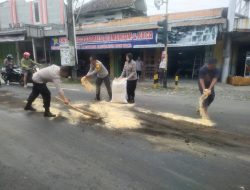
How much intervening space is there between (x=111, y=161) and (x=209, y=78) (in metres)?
3.88

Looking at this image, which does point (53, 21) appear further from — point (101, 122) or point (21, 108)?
point (101, 122)

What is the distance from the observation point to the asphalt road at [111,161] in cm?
352

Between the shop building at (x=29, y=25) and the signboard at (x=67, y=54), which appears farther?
the shop building at (x=29, y=25)

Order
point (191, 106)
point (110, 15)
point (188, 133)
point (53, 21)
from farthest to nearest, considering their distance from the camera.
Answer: point (110, 15) → point (53, 21) → point (191, 106) → point (188, 133)

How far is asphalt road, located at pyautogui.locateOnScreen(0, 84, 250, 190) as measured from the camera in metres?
3.52

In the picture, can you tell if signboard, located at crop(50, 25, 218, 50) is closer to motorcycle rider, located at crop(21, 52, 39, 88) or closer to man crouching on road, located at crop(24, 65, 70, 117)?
motorcycle rider, located at crop(21, 52, 39, 88)

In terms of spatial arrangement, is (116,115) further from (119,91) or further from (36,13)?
(36,13)

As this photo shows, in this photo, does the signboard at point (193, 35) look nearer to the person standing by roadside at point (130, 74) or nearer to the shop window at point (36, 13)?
the person standing by roadside at point (130, 74)

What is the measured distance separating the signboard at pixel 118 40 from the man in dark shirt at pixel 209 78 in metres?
9.29

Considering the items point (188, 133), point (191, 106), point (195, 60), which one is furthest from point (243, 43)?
point (188, 133)

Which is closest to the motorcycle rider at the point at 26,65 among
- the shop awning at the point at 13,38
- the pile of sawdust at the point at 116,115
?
the pile of sawdust at the point at 116,115

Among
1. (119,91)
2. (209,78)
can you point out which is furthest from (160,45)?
(209,78)

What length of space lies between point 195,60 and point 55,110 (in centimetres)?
1255

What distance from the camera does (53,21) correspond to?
2600cm
